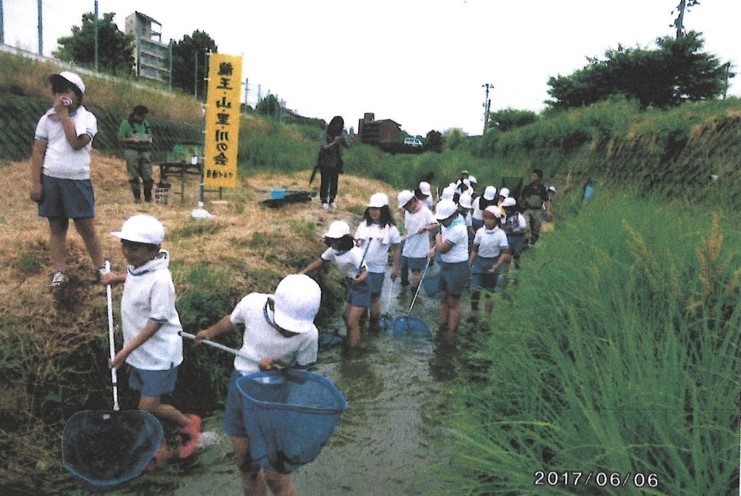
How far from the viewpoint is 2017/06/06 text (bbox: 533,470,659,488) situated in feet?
7.30

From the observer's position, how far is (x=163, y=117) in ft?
67.8

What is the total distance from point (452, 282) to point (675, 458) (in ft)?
16.7

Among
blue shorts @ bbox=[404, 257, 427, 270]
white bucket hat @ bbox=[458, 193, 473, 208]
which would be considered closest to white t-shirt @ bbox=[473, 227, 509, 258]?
blue shorts @ bbox=[404, 257, 427, 270]

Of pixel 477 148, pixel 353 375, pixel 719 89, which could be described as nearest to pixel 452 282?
pixel 353 375

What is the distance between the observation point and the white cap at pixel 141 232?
340 centimetres

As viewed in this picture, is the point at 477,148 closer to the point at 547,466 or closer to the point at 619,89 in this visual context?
the point at 619,89

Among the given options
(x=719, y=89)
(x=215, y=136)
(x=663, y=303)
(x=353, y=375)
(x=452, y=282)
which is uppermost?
(x=719, y=89)

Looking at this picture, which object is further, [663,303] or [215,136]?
[215,136]

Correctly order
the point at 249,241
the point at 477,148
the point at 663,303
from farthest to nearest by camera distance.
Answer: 1. the point at 477,148
2. the point at 249,241
3. the point at 663,303

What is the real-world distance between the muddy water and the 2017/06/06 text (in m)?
0.51

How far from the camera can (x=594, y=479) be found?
2365mm

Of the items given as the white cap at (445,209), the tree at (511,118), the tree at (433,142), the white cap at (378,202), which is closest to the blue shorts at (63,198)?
the white cap at (378,202)

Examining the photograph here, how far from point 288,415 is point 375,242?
4.36 meters

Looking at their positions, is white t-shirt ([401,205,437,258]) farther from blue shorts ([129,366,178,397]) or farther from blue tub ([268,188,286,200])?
blue shorts ([129,366,178,397])
